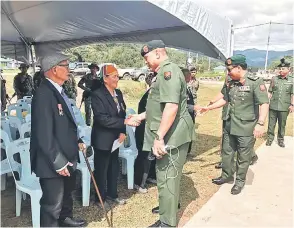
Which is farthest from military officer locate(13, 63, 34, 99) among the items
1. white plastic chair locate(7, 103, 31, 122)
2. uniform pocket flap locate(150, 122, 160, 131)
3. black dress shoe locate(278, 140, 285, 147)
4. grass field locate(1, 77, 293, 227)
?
black dress shoe locate(278, 140, 285, 147)

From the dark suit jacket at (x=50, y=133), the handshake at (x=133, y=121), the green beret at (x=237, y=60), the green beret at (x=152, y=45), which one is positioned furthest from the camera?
the green beret at (x=237, y=60)

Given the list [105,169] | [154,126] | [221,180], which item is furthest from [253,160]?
[154,126]

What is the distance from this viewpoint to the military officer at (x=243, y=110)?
3.83 metres

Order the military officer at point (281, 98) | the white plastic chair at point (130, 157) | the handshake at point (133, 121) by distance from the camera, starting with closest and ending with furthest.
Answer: the handshake at point (133, 121) → the white plastic chair at point (130, 157) → the military officer at point (281, 98)

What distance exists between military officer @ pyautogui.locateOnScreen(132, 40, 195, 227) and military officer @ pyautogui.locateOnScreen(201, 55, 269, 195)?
4.27 ft

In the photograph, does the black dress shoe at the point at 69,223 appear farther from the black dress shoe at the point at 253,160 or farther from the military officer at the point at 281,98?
the military officer at the point at 281,98

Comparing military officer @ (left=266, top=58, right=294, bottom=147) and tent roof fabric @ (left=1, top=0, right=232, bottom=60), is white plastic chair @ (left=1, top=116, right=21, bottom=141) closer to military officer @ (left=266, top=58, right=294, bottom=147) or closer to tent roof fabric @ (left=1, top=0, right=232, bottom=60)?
tent roof fabric @ (left=1, top=0, right=232, bottom=60)

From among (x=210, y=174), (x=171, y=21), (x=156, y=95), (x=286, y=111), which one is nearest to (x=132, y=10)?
(x=171, y=21)

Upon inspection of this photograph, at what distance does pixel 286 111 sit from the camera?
6.56 meters

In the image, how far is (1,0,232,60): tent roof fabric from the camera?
381 cm

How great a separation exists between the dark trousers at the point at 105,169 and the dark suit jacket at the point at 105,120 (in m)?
0.12

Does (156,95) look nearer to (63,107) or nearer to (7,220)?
(63,107)

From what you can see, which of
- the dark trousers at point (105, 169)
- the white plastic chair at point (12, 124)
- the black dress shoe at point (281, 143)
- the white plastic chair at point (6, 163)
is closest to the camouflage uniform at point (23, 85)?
the white plastic chair at point (12, 124)

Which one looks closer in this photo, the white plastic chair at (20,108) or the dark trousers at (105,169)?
the dark trousers at (105,169)
